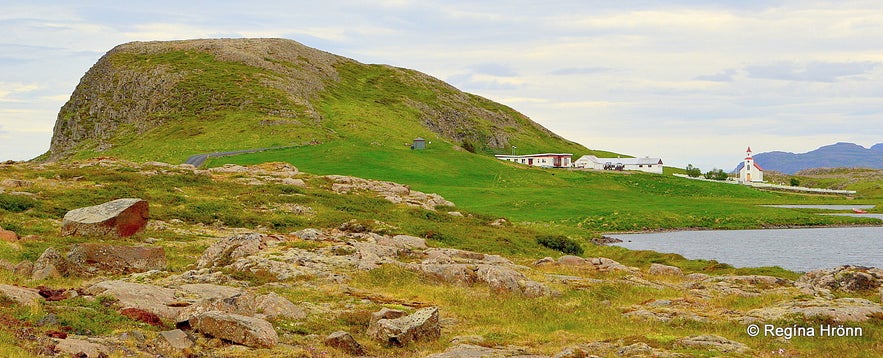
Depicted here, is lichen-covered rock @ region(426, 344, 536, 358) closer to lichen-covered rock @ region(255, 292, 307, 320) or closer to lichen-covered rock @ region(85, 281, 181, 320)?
lichen-covered rock @ region(255, 292, 307, 320)

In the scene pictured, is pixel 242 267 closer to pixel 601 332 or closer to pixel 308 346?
pixel 308 346

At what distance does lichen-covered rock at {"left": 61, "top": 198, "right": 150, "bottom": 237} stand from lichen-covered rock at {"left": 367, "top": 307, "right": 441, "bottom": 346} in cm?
2456

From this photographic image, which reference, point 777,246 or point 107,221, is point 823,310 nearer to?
point 107,221

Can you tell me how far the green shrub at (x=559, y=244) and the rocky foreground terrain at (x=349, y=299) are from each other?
11483mm

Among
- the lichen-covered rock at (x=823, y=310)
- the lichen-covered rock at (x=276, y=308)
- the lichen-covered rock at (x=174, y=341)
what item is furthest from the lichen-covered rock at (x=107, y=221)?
the lichen-covered rock at (x=823, y=310)

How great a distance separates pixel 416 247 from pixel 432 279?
41.9ft

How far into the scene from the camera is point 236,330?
21250 mm

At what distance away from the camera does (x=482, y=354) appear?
21.2 metres

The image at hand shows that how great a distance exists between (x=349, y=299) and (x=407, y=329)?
7.32 metres

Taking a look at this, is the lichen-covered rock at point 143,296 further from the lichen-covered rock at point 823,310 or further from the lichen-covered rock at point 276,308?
the lichen-covered rock at point 823,310

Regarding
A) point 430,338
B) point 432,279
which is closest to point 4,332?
point 430,338

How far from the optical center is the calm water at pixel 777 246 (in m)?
65.8

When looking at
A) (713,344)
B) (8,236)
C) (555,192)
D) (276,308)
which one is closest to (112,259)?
(8,236)

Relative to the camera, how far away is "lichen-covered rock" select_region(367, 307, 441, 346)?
2272 centimetres
